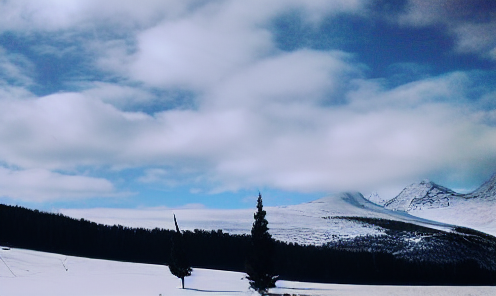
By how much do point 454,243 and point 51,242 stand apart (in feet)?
470

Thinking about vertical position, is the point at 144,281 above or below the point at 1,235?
below

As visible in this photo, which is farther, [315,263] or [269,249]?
[315,263]

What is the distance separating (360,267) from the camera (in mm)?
127562

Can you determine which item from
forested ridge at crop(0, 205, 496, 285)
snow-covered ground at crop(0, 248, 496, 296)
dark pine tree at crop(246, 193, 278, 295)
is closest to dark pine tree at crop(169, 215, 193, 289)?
snow-covered ground at crop(0, 248, 496, 296)

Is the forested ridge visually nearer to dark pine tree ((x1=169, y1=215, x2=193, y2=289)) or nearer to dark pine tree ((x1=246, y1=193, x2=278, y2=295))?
dark pine tree ((x1=169, y1=215, x2=193, y2=289))

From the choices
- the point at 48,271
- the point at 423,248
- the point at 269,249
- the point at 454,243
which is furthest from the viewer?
the point at 454,243

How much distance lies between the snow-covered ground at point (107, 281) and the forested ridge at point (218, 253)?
36.3 meters

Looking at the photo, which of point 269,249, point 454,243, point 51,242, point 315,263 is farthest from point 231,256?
point 454,243

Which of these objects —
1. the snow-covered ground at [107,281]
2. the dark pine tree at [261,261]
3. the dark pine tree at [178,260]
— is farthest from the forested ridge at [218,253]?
the dark pine tree at [261,261]

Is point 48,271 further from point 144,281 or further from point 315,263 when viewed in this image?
point 315,263

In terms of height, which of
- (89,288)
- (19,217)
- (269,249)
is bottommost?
(89,288)

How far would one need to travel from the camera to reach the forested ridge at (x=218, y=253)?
12262 centimetres

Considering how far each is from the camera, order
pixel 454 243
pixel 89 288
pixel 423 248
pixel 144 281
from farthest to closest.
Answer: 1. pixel 454 243
2. pixel 423 248
3. pixel 144 281
4. pixel 89 288

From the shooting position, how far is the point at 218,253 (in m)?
128
